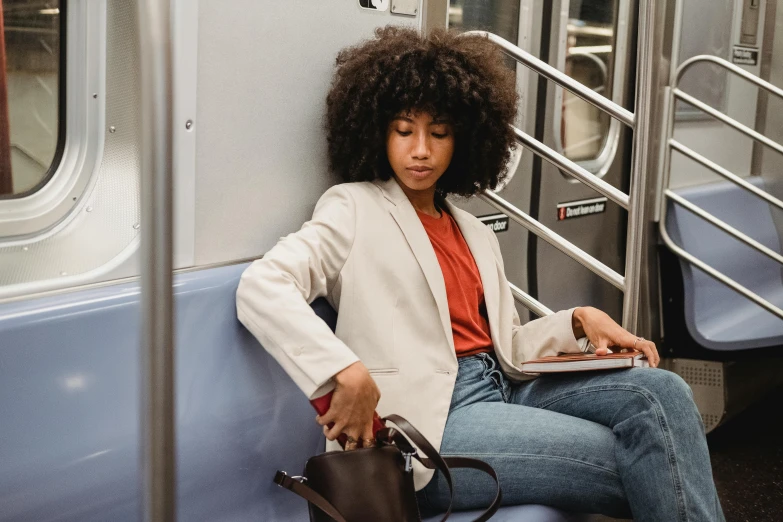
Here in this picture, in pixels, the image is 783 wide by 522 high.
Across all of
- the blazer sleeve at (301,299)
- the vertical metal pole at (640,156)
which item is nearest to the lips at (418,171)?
the blazer sleeve at (301,299)

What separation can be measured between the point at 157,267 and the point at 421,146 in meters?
1.41

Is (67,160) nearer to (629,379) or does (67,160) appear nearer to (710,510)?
(629,379)

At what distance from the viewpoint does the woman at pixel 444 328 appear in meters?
1.86

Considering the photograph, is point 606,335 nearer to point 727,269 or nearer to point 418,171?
point 418,171

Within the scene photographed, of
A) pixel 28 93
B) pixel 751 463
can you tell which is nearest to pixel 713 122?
pixel 751 463

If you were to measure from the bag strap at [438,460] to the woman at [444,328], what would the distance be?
0.07m

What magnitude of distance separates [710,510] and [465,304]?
2.38 feet

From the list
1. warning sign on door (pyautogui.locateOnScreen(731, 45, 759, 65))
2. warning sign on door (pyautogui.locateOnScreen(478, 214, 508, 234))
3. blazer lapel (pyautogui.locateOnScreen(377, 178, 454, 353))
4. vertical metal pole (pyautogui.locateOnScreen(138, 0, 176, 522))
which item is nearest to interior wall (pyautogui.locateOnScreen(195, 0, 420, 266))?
blazer lapel (pyautogui.locateOnScreen(377, 178, 454, 353))

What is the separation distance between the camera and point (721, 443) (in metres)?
3.98

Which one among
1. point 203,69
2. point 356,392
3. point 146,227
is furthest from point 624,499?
point 146,227

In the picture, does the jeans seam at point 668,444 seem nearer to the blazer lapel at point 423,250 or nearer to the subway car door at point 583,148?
the blazer lapel at point 423,250

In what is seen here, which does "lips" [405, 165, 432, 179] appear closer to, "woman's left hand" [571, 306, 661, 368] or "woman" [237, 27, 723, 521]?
"woman" [237, 27, 723, 521]

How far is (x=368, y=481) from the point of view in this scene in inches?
69.4

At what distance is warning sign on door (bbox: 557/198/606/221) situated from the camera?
4422mm
